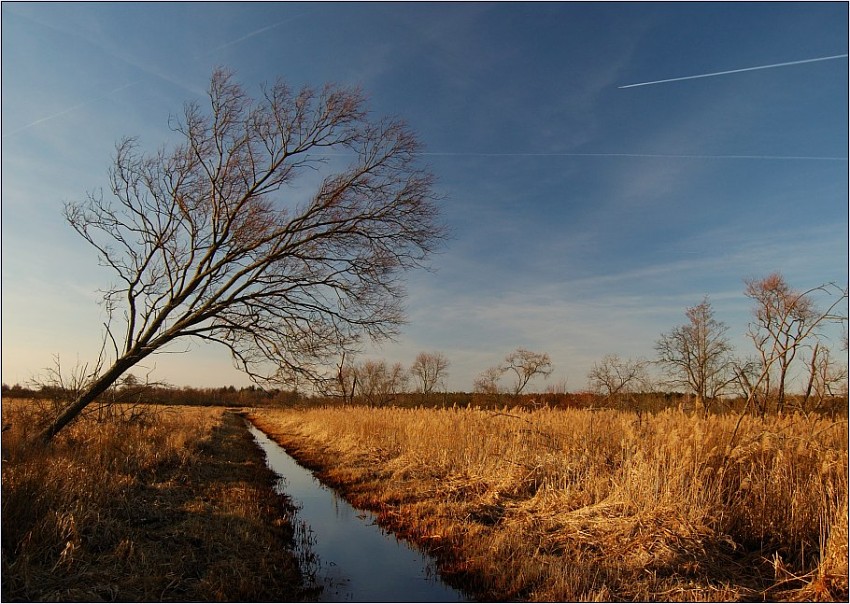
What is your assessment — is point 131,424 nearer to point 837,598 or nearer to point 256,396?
point 837,598

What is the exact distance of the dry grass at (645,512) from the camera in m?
4.94

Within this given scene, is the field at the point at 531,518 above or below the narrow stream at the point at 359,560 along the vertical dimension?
above

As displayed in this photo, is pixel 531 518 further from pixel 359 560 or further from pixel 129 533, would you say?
pixel 129 533

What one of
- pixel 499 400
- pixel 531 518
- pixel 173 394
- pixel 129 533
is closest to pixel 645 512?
pixel 531 518

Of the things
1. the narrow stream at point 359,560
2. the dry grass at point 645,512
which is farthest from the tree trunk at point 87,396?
the dry grass at point 645,512

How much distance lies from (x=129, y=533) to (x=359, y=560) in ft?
9.10

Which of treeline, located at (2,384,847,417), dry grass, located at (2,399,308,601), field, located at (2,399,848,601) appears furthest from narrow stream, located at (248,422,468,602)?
treeline, located at (2,384,847,417)

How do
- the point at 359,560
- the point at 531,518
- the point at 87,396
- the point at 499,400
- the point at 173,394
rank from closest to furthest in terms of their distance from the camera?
1. the point at 359,560
2. the point at 531,518
3. the point at 87,396
4. the point at 499,400
5. the point at 173,394

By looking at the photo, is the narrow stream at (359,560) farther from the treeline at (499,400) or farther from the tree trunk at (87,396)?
the tree trunk at (87,396)

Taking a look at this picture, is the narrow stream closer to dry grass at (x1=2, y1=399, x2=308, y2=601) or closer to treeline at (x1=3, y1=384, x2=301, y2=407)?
dry grass at (x1=2, y1=399, x2=308, y2=601)

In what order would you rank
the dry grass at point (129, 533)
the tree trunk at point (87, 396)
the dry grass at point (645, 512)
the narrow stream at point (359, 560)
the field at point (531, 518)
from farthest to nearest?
the tree trunk at point (87, 396) → the narrow stream at point (359, 560) → the dry grass at point (645, 512) → the field at point (531, 518) → the dry grass at point (129, 533)

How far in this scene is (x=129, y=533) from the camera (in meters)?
5.61

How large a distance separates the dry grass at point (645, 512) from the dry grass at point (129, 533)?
7.34 ft

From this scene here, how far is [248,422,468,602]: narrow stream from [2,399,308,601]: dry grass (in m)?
0.41
